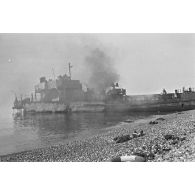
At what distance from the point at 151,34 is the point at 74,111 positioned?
5.73 m

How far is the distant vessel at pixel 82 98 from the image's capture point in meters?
9.89

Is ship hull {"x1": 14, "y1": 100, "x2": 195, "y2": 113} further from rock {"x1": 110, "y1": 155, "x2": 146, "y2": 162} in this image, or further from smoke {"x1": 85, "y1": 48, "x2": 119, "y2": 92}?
rock {"x1": 110, "y1": 155, "x2": 146, "y2": 162}

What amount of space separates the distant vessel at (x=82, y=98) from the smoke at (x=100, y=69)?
0.96ft

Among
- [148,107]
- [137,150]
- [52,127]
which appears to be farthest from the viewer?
[52,127]

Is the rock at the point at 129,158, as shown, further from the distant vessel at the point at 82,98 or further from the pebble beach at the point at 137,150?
the distant vessel at the point at 82,98

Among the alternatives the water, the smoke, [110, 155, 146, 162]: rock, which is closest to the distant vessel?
the smoke

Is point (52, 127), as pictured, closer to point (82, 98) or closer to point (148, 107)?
point (82, 98)

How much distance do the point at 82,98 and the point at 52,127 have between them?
433 centimetres

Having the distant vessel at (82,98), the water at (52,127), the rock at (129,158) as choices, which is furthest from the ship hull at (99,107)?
the rock at (129,158)

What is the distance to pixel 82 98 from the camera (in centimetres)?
1127

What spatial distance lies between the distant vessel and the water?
43cm

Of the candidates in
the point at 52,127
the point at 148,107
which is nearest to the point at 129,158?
the point at 148,107

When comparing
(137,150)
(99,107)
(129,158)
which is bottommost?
(129,158)
